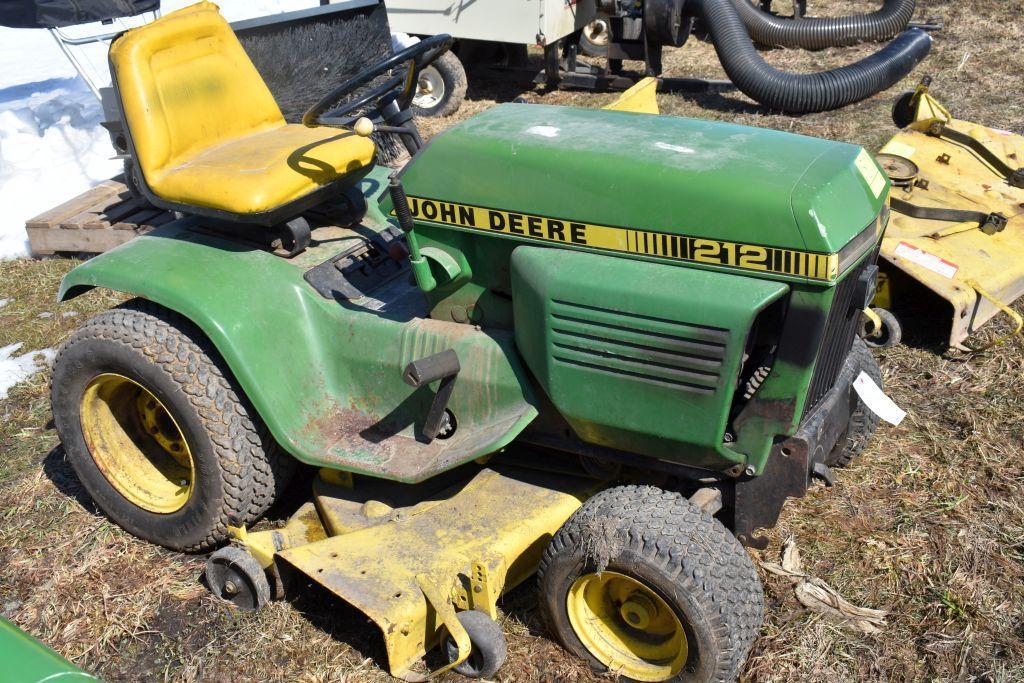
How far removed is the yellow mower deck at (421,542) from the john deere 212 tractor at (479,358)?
0.4 inches

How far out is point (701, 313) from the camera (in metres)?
2.36

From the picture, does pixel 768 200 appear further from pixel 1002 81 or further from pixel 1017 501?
pixel 1002 81

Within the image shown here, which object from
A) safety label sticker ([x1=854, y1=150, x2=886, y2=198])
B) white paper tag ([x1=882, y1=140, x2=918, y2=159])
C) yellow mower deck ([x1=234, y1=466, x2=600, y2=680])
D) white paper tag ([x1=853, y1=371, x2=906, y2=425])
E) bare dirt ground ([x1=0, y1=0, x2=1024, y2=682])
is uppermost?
safety label sticker ([x1=854, y1=150, x2=886, y2=198])

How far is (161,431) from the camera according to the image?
3.39 meters

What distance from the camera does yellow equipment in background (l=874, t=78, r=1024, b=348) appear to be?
4.08m

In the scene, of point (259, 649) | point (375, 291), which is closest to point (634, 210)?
point (375, 291)

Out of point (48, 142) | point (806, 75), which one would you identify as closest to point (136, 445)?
point (48, 142)

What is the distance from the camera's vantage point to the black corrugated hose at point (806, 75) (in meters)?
7.19

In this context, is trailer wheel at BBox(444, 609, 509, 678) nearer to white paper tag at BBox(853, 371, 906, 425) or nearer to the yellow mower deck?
the yellow mower deck

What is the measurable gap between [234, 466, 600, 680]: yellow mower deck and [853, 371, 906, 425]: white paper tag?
86 cm

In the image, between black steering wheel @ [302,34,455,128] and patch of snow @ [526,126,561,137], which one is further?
black steering wheel @ [302,34,455,128]

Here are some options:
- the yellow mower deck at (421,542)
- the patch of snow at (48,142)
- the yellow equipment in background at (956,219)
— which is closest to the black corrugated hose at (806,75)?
the yellow equipment in background at (956,219)

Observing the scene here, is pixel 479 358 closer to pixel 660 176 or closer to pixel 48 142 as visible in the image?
pixel 660 176

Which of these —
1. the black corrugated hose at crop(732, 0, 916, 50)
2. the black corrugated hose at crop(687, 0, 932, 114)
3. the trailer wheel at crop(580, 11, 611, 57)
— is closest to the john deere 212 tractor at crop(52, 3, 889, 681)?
the black corrugated hose at crop(687, 0, 932, 114)
